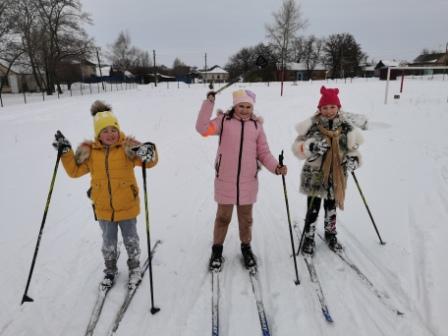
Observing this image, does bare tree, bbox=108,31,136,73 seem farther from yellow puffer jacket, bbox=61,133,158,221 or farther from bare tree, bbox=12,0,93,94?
yellow puffer jacket, bbox=61,133,158,221

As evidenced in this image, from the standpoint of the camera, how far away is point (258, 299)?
325cm

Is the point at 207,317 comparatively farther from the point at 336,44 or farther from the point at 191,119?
the point at 336,44

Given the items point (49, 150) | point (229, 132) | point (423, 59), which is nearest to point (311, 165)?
point (229, 132)

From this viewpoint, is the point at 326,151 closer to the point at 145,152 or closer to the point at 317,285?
the point at 317,285

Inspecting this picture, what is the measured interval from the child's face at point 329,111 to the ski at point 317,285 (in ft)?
5.60

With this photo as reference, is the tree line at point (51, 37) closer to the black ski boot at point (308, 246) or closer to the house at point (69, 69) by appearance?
the house at point (69, 69)

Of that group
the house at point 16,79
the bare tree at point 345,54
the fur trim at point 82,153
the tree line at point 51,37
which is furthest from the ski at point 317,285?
the bare tree at point 345,54

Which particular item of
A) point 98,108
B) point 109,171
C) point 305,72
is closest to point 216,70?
point 305,72

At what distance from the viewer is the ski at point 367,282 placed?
308cm

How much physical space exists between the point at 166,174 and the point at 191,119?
735 centimetres

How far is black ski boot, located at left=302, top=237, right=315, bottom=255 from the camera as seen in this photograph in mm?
3981

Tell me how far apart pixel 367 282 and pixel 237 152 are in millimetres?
1963

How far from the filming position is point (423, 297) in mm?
3203

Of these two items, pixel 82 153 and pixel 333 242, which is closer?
pixel 82 153
